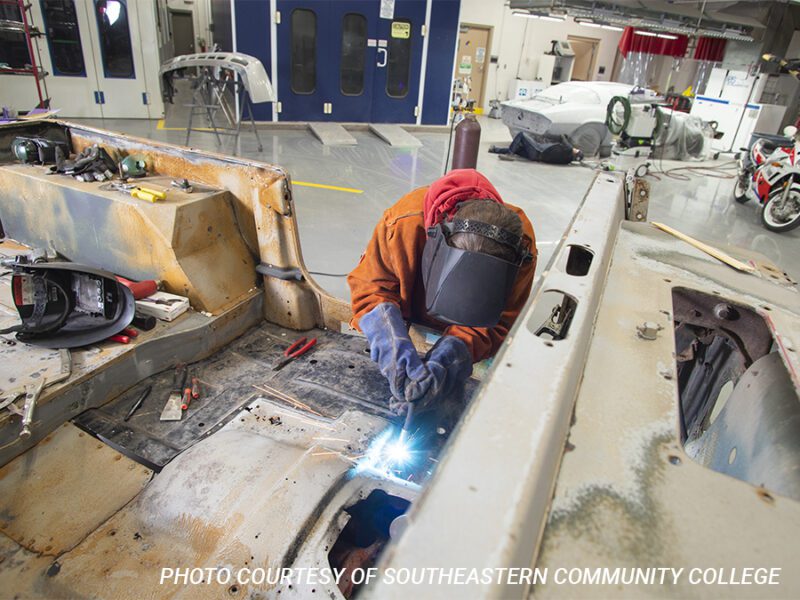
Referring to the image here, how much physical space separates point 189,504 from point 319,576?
0.50m

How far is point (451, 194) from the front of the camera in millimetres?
1805

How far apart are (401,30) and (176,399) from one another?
10.2 metres

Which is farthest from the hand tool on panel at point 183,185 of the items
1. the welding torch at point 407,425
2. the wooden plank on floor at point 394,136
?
the wooden plank on floor at point 394,136

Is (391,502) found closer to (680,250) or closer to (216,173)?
(680,250)

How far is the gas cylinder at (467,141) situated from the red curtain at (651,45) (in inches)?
545

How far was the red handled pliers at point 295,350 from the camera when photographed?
2516 millimetres

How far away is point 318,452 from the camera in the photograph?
175 cm

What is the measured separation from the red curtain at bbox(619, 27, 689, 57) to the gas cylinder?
1385 centimetres

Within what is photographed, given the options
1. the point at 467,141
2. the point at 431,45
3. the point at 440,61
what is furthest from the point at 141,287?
the point at 440,61

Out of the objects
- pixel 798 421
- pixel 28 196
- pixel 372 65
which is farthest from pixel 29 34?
pixel 798 421

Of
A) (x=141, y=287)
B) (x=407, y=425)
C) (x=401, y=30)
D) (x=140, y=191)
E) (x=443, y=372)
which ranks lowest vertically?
(x=407, y=425)

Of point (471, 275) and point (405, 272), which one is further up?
point (471, 275)

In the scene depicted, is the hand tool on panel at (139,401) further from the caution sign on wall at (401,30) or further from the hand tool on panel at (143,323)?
the caution sign on wall at (401,30)

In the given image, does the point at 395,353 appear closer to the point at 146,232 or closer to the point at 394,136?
the point at 146,232
